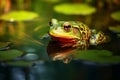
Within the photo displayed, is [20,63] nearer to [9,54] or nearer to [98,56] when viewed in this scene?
[9,54]

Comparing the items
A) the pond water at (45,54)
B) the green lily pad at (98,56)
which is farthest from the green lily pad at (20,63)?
the green lily pad at (98,56)

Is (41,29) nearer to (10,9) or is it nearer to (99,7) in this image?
(10,9)

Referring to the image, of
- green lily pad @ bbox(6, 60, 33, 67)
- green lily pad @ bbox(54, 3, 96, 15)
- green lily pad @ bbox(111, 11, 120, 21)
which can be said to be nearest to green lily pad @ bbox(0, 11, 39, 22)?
green lily pad @ bbox(54, 3, 96, 15)

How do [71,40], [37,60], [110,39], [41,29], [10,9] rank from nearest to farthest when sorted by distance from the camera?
[37,60] → [71,40] → [110,39] → [41,29] → [10,9]

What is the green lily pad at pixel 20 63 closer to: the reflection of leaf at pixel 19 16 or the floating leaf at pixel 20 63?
the floating leaf at pixel 20 63

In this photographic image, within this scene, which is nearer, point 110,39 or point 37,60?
point 37,60

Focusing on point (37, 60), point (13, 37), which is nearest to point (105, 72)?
point (37, 60)

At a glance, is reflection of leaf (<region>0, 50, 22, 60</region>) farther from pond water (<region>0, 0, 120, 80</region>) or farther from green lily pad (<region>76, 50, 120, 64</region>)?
green lily pad (<region>76, 50, 120, 64</region>)
